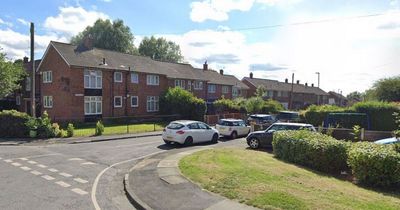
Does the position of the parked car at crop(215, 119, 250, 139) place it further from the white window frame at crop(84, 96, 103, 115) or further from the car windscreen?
the white window frame at crop(84, 96, 103, 115)

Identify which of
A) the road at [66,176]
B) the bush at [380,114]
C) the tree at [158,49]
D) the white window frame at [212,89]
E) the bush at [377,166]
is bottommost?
the road at [66,176]

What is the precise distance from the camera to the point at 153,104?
136ft

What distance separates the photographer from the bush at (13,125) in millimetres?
23641

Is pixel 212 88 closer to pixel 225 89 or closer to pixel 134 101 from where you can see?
pixel 225 89

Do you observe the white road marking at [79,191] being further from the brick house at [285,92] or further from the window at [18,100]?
the brick house at [285,92]

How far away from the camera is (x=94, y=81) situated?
3478 centimetres

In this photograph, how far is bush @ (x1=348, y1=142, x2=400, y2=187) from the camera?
1051 centimetres

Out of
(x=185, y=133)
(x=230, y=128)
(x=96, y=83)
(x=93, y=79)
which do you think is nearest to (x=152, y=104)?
(x=96, y=83)

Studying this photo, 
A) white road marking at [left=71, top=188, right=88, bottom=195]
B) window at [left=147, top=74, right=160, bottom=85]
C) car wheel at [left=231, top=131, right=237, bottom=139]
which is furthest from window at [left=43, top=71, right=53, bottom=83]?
white road marking at [left=71, top=188, right=88, bottom=195]

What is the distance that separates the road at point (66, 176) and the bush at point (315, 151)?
6.45m

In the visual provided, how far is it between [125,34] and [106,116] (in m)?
35.4

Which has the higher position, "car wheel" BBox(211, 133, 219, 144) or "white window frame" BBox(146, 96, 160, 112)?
"white window frame" BBox(146, 96, 160, 112)

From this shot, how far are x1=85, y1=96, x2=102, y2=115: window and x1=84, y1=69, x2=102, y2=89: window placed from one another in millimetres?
1078

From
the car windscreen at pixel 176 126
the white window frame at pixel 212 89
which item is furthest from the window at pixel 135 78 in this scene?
the car windscreen at pixel 176 126
